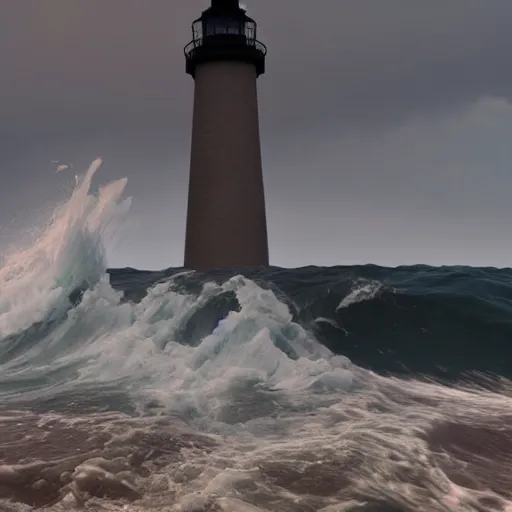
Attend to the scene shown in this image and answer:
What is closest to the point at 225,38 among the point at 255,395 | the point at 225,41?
the point at 225,41

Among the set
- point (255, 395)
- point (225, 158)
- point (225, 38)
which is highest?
point (225, 38)

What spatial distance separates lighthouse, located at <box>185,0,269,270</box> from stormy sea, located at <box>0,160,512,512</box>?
3.80 m

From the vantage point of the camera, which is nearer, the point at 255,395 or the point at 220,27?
the point at 255,395

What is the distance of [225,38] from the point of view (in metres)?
16.2

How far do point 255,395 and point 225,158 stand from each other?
36.7 feet

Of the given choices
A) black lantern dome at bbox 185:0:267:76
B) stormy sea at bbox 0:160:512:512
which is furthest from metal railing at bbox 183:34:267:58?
stormy sea at bbox 0:160:512:512

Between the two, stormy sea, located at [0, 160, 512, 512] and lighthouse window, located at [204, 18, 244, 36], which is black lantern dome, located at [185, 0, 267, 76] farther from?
stormy sea, located at [0, 160, 512, 512]

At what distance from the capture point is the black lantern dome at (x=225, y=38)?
16.2 metres

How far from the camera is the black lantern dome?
16.2 metres

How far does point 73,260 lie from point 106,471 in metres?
9.58

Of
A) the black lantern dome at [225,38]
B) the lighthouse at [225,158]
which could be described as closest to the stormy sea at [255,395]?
the lighthouse at [225,158]

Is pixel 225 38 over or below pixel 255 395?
over

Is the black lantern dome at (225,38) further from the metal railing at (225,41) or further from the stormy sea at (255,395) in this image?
the stormy sea at (255,395)

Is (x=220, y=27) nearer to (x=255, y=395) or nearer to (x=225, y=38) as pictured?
(x=225, y=38)
